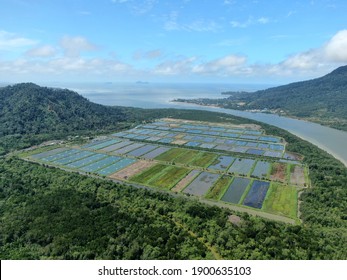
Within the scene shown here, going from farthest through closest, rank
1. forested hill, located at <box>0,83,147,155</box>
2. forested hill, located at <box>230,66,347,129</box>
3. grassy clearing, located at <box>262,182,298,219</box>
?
forested hill, located at <box>230,66,347,129</box> < forested hill, located at <box>0,83,147,155</box> < grassy clearing, located at <box>262,182,298,219</box>

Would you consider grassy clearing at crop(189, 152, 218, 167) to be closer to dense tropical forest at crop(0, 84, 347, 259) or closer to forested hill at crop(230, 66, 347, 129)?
dense tropical forest at crop(0, 84, 347, 259)

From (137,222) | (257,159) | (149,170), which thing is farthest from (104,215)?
(257,159)

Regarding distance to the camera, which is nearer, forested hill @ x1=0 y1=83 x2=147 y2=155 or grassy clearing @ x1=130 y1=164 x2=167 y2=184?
grassy clearing @ x1=130 y1=164 x2=167 y2=184

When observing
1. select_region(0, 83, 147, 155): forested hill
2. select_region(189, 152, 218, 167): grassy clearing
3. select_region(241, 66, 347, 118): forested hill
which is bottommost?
select_region(189, 152, 218, 167): grassy clearing

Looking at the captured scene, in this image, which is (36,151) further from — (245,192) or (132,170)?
(245,192)

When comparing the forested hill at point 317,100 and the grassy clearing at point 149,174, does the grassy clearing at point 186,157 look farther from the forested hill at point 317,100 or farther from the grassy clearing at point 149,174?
the forested hill at point 317,100

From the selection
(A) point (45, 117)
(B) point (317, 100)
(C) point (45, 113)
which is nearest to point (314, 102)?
(B) point (317, 100)

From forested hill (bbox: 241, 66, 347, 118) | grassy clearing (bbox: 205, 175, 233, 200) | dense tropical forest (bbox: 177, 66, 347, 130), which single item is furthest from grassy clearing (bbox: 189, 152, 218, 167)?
forested hill (bbox: 241, 66, 347, 118)
